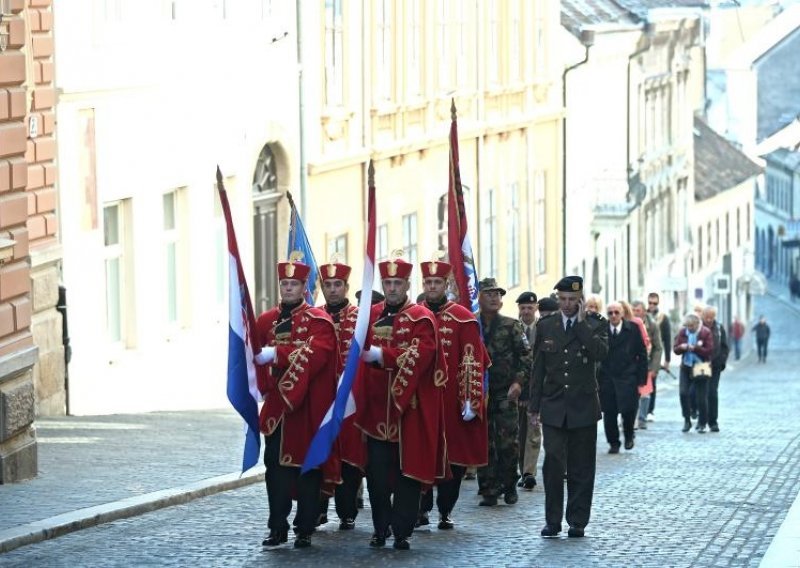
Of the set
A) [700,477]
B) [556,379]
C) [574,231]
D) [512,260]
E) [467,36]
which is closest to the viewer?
[556,379]

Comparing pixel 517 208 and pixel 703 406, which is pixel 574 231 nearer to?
pixel 517 208

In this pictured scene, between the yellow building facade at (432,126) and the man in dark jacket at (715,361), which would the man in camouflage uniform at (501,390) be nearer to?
the man in dark jacket at (715,361)

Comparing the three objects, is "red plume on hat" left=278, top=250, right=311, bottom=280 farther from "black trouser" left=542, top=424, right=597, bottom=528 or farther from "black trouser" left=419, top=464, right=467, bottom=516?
"black trouser" left=542, top=424, right=597, bottom=528

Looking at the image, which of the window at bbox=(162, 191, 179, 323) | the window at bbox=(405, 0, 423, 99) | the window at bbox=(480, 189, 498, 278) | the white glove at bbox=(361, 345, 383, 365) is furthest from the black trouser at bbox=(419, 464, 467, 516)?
the window at bbox=(480, 189, 498, 278)

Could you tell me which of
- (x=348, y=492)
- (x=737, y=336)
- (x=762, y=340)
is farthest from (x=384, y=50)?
(x=737, y=336)

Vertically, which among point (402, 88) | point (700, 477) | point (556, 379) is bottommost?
point (700, 477)

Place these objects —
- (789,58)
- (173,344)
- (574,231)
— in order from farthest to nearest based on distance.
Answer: (789,58)
(574,231)
(173,344)

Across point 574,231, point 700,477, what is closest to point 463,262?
point 700,477

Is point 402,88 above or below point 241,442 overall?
above

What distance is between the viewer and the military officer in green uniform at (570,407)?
14820 mm

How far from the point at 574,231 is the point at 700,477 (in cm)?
3019

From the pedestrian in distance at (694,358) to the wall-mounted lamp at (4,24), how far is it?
38.5 feet

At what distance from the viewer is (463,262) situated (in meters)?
17.3

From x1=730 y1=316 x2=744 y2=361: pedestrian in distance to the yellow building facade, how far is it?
27083 millimetres
